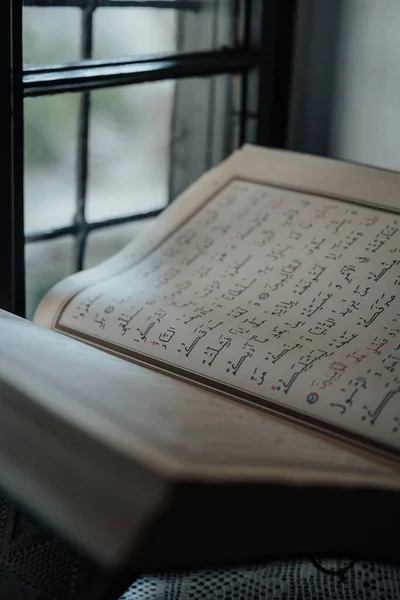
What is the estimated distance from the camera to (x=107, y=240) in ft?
5.05

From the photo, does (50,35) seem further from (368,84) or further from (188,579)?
(188,579)

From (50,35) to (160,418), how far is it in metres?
0.76

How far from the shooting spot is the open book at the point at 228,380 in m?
0.71

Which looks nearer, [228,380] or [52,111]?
[228,380]

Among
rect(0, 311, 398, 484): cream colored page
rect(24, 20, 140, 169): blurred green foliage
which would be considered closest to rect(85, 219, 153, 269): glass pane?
rect(24, 20, 140, 169): blurred green foliage

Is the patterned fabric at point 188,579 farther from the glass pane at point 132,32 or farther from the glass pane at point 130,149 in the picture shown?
the glass pane at point 132,32

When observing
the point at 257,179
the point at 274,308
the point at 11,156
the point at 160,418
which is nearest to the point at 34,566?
the point at 160,418

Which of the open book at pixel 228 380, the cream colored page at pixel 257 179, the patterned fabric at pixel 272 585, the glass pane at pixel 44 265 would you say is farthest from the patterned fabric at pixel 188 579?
the glass pane at pixel 44 265

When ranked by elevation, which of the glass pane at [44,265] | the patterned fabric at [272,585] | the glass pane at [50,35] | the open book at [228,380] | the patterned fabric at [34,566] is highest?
the glass pane at [50,35]

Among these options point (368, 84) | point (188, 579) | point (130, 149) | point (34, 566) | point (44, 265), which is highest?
point (368, 84)

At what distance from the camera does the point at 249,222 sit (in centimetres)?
128

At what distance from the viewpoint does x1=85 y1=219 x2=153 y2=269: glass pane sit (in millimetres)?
1515

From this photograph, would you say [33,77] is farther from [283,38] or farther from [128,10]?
[283,38]

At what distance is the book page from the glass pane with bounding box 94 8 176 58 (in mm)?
305
